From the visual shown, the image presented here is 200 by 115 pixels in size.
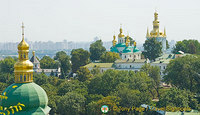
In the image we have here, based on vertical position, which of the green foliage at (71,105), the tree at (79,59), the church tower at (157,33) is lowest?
the green foliage at (71,105)

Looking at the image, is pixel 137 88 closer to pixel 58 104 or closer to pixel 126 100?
pixel 126 100

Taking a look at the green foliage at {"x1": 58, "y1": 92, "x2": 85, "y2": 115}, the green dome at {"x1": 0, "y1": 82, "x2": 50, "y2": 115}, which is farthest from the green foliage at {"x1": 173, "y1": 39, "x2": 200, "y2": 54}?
the green dome at {"x1": 0, "y1": 82, "x2": 50, "y2": 115}

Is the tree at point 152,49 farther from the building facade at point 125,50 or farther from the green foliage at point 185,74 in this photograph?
the green foliage at point 185,74

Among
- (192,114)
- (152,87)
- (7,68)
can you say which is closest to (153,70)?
(152,87)

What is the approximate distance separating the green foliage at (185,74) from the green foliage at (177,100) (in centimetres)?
851

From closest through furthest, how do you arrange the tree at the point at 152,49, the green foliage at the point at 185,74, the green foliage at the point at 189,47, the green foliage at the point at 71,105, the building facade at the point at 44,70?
the green foliage at the point at 71,105 < the green foliage at the point at 185,74 < the tree at the point at 152,49 < the building facade at the point at 44,70 < the green foliage at the point at 189,47

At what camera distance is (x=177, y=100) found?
46.2 meters

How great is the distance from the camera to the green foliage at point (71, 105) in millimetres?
48688

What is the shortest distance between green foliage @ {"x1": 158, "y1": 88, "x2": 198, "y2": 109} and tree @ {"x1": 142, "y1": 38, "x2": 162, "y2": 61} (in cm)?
4238

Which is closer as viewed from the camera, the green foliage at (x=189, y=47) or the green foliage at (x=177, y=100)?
the green foliage at (x=177, y=100)

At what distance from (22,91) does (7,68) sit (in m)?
63.6

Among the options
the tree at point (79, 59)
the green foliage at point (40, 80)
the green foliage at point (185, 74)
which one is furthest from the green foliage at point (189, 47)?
the green foliage at point (40, 80)

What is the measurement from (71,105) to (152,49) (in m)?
45.6

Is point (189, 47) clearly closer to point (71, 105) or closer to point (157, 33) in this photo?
point (157, 33)
